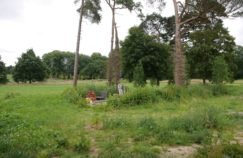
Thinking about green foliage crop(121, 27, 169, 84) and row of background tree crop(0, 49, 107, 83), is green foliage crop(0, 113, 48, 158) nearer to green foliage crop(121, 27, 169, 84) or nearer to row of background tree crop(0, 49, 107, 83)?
green foliage crop(121, 27, 169, 84)

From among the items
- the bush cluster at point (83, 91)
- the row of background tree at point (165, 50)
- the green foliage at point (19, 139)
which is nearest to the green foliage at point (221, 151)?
the green foliage at point (19, 139)

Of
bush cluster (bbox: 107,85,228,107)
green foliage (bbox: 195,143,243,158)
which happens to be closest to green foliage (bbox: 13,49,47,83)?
bush cluster (bbox: 107,85,228,107)

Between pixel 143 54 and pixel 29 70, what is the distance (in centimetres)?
4527

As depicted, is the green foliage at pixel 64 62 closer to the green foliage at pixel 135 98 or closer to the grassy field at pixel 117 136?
the green foliage at pixel 135 98

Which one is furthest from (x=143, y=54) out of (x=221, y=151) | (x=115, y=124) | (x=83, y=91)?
(x=221, y=151)

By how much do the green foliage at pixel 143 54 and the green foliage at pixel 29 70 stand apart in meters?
42.7

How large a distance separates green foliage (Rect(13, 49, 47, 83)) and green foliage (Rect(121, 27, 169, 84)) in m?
42.7

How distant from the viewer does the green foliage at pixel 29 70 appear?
74.2 meters

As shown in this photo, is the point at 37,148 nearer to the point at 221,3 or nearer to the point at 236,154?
the point at 236,154

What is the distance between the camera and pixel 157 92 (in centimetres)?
1653

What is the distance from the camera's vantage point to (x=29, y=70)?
7475 cm

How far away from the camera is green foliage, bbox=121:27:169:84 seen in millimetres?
36094

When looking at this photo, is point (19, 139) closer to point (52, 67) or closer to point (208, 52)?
point (208, 52)

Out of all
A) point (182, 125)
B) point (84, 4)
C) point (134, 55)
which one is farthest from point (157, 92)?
point (134, 55)
